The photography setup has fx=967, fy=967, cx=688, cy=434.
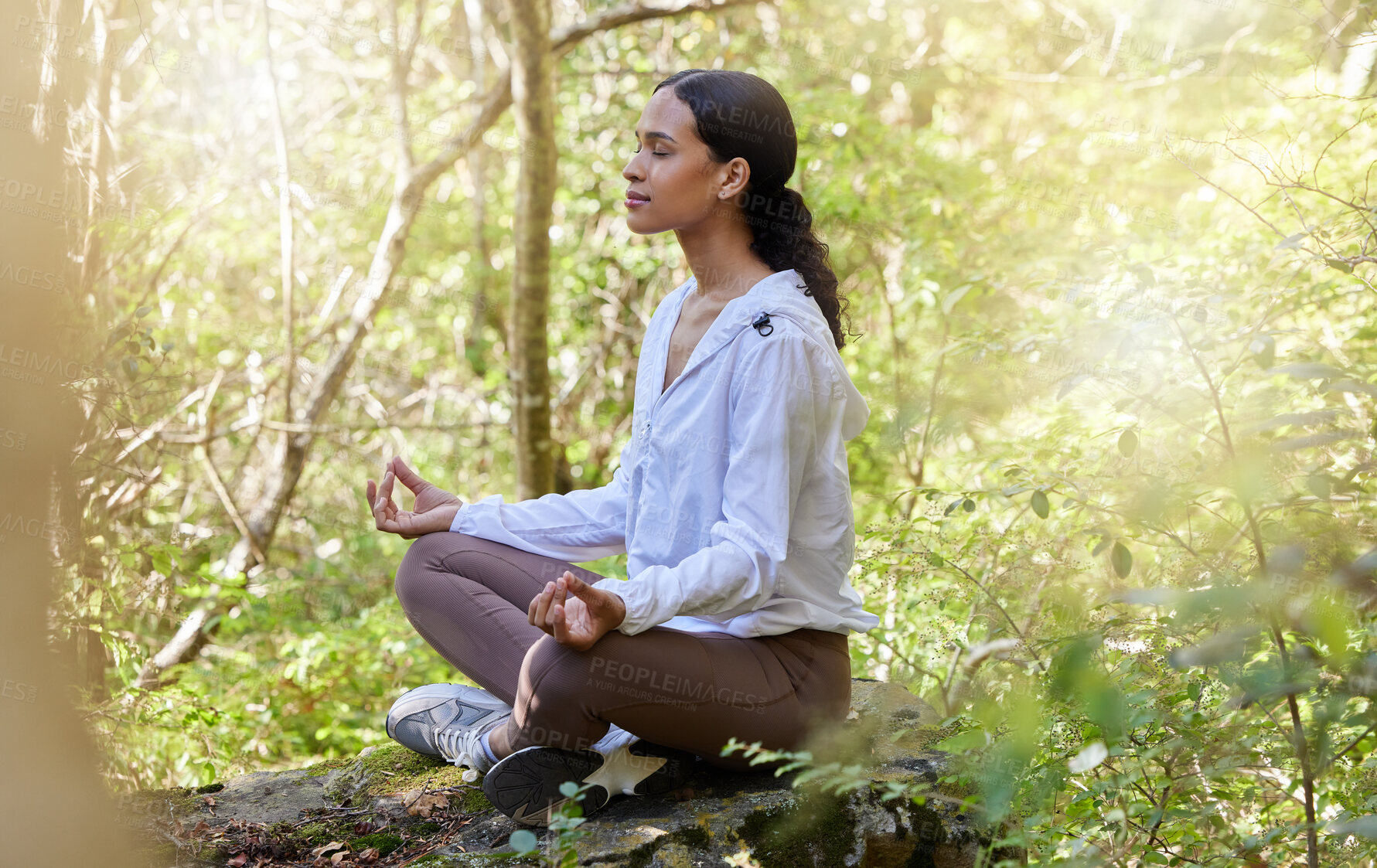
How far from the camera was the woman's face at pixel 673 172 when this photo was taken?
83.2 inches

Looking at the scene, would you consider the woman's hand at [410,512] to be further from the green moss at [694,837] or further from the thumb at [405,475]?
the green moss at [694,837]

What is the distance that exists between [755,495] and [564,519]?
2.36 feet

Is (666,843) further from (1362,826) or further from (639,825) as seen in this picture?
(1362,826)

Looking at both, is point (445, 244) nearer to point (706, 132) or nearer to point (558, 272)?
point (558, 272)

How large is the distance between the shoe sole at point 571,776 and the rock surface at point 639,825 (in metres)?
0.04

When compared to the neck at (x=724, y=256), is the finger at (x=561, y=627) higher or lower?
lower

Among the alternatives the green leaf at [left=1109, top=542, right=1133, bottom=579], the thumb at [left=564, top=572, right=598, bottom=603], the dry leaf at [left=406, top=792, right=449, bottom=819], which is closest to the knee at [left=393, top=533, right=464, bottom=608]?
the dry leaf at [left=406, top=792, right=449, bottom=819]

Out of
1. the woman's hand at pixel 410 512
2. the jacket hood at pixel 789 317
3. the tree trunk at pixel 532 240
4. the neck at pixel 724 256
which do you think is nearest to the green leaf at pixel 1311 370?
the jacket hood at pixel 789 317

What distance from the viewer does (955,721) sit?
2277 millimetres

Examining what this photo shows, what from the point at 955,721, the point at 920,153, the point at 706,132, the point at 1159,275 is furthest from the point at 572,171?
the point at 955,721

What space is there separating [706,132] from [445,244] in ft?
19.9

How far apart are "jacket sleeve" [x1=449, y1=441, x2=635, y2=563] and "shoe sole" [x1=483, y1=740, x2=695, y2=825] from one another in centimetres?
56

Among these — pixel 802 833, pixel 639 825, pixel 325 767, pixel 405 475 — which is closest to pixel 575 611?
pixel 639 825

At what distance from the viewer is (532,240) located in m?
4.51
